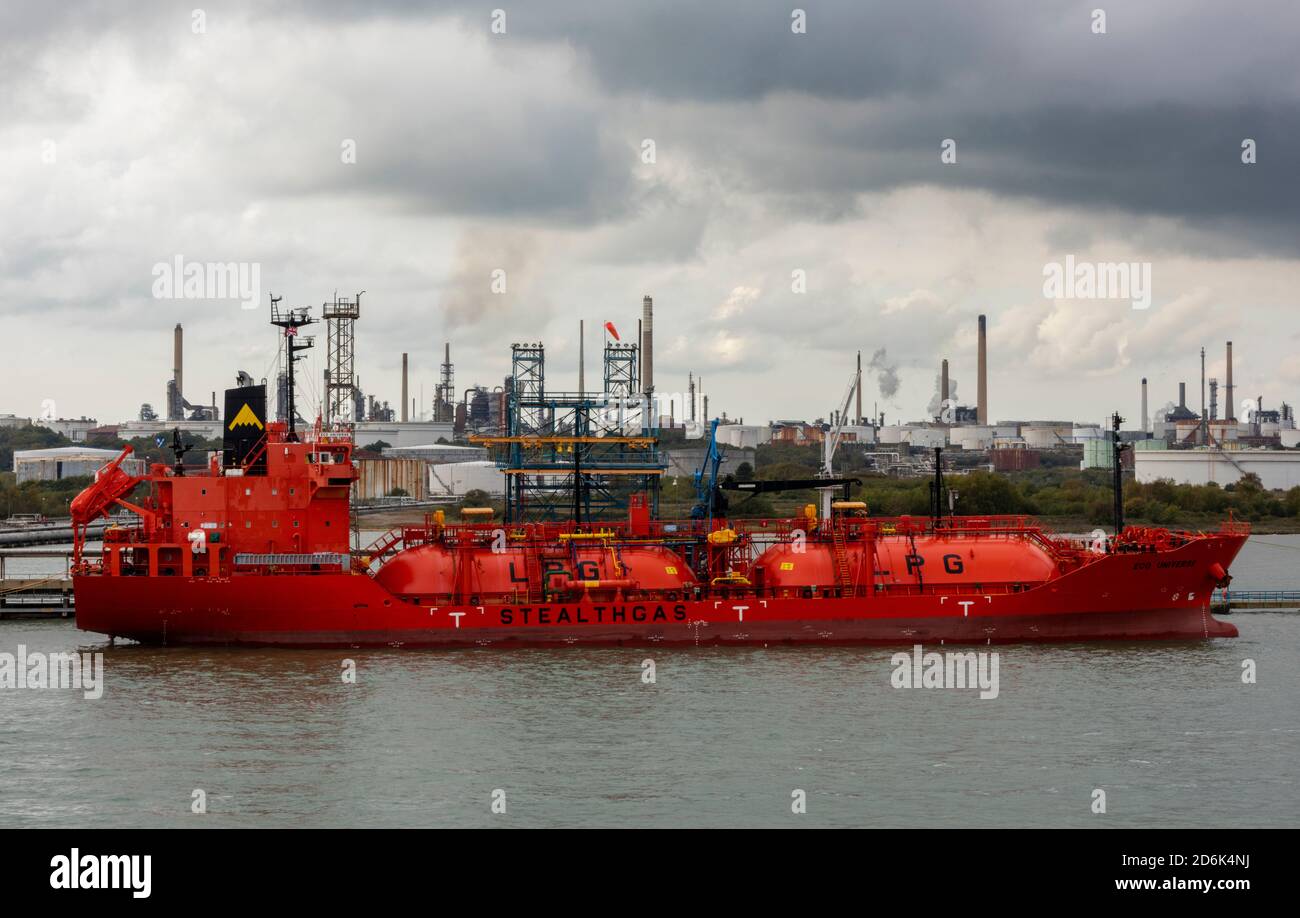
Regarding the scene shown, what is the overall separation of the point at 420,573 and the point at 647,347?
8778 cm

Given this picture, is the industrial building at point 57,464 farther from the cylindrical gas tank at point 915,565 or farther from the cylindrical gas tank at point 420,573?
the cylindrical gas tank at point 915,565

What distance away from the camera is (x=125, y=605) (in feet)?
141

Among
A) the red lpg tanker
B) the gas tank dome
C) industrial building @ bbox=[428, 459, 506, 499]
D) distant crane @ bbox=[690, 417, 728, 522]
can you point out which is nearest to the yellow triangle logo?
the red lpg tanker

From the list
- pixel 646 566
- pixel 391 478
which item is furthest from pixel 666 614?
pixel 391 478

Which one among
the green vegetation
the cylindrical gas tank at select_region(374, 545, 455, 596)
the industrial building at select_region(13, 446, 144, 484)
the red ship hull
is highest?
the industrial building at select_region(13, 446, 144, 484)

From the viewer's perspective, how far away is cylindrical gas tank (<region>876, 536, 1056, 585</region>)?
4516cm

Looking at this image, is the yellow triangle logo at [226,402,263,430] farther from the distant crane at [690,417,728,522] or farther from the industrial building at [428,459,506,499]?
the industrial building at [428,459,506,499]

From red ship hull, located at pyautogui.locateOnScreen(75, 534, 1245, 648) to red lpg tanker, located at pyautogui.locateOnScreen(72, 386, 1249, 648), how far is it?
0.04m

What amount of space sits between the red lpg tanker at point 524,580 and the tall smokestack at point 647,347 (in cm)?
8252

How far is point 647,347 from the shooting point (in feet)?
430

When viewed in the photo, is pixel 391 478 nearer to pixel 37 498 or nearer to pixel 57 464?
pixel 37 498

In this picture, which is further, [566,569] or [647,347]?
[647,347]

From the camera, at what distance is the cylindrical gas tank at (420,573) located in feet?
146
